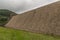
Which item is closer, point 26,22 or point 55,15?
point 55,15

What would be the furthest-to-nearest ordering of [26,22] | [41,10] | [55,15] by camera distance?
[26,22], [41,10], [55,15]

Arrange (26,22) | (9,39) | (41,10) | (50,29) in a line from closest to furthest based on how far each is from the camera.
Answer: (9,39) → (50,29) → (41,10) → (26,22)

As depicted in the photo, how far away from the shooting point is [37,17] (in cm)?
3975

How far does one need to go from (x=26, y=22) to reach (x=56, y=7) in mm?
9800

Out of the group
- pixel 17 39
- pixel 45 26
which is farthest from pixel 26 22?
pixel 17 39

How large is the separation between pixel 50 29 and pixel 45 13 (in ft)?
21.1

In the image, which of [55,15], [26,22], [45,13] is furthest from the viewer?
[26,22]

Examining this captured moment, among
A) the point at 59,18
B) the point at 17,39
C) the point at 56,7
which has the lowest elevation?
the point at 17,39

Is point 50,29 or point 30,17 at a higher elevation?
point 30,17

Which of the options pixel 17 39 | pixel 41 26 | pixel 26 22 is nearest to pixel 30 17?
pixel 26 22

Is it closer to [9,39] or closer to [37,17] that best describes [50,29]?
[37,17]

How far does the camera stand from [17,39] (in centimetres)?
1745

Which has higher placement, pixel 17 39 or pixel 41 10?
pixel 41 10

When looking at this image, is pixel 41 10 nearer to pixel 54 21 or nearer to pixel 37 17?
pixel 37 17
